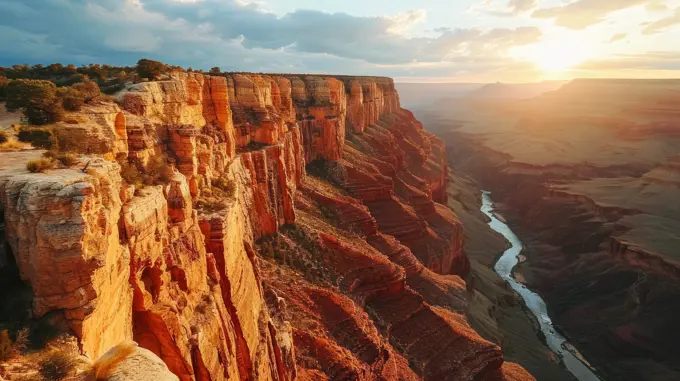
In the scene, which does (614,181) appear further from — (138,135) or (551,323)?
(138,135)

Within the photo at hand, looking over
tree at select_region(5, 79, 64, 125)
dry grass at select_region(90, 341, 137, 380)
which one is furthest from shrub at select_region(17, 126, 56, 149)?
dry grass at select_region(90, 341, 137, 380)

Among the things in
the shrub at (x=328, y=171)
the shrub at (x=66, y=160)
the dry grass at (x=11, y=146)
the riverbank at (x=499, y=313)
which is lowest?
the riverbank at (x=499, y=313)

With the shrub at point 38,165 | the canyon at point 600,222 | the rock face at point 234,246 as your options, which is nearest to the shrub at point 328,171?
the rock face at point 234,246

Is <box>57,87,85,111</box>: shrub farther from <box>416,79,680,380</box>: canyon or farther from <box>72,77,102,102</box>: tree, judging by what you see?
<box>416,79,680,380</box>: canyon

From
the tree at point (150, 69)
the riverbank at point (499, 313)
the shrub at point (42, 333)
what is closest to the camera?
the shrub at point (42, 333)

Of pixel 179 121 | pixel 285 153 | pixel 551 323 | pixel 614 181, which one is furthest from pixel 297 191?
pixel 614 181

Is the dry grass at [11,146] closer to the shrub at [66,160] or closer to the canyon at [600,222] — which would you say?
the shrub at [66,160]
